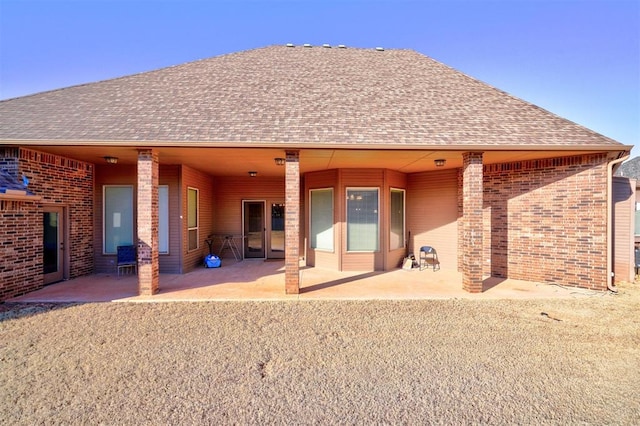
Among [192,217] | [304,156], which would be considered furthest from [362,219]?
[192,217]

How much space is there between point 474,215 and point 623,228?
4558 millimetres

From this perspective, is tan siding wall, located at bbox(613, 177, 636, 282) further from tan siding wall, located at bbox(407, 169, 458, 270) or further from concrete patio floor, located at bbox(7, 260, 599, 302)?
tan siding wall, located at bbox(407, 169, 458, 270)

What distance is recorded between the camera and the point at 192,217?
10172 mm

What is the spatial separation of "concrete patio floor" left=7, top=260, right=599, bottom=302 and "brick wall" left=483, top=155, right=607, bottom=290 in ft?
1.55

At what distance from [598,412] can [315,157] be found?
6.40m

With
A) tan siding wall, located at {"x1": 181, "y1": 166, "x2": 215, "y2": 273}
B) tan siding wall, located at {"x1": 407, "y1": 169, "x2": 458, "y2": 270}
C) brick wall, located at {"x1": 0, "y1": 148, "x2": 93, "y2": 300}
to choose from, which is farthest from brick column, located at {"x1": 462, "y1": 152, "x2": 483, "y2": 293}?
brick wall, located at {"x1": 0, "y1": 148, "x2": 93, "y2": 300}

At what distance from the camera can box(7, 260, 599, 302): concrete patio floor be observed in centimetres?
665

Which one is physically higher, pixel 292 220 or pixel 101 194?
pixel 101 194

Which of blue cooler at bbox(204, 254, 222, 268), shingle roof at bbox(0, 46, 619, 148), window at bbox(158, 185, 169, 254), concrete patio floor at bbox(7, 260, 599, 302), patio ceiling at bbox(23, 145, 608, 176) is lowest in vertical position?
concrete patio floor at bbox(7, 260, 599, 302)

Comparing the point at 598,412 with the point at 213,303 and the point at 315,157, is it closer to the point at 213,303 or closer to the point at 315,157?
the point at 213,303

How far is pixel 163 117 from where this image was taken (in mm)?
7418

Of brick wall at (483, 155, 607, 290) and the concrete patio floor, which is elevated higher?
brick wall at (483, 155, 607, 290)

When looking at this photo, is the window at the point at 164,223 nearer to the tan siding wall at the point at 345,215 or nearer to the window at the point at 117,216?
the window at the point at 117,216

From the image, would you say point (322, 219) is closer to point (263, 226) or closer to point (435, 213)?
point (263, 226)
